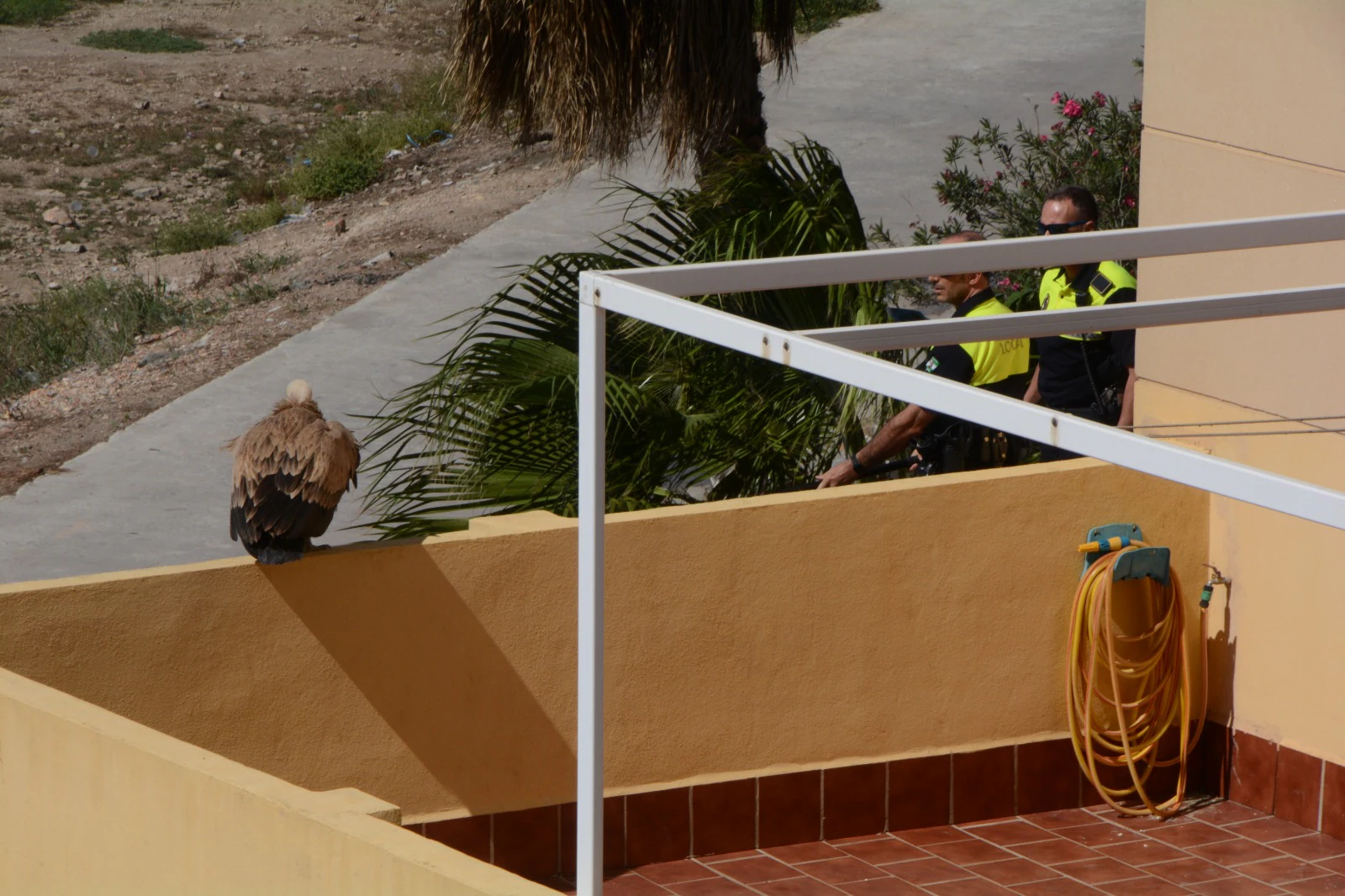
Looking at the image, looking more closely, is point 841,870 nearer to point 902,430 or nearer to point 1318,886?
point 1318,886

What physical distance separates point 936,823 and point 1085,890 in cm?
73

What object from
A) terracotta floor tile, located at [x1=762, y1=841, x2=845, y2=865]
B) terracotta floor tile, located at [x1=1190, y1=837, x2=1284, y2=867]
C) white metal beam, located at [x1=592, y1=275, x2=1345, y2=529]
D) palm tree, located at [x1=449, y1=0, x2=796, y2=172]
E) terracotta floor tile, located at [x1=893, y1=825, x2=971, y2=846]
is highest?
palm tree, located at [x1=449, y1=0, x2=796, y2=172]

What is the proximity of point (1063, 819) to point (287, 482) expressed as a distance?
3.15 metres

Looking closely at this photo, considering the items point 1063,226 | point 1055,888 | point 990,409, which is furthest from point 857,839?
point 990,409

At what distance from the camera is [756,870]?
616 cm

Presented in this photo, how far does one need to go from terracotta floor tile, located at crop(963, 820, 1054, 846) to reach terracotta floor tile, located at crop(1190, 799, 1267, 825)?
0.59m

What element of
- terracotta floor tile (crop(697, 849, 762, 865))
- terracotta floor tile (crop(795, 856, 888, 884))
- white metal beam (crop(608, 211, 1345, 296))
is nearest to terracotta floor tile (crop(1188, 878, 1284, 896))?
terracotta floor tile (crop(795, 856, 888, 884))

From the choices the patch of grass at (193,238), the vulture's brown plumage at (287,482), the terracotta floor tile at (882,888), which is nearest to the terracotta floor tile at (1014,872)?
the terracotta floor tile at (882,888)

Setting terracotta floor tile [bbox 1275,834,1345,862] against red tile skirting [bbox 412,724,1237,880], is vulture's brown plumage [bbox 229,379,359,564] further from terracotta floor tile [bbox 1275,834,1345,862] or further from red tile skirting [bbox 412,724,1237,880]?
terracotta floor tile [bbox 1275,834,1345,862]

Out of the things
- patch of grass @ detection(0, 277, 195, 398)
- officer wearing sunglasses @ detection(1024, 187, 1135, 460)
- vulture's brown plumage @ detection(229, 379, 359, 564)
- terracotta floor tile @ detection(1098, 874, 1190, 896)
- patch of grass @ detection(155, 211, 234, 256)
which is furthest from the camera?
patch of grass @ detection(155, 211, 234, 256)

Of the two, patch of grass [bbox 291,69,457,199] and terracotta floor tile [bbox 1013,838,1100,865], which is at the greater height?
patch of grass [bbox 291,69,457,199]

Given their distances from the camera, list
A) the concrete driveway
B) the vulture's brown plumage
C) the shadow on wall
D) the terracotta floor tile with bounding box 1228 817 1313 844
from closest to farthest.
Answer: the vulture's brown plumage → the shadow on wall → the terracotta floor tile with bounding box 1228 817 1313 844 → the concrete driveway

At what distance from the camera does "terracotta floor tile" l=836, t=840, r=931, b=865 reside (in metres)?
6.25

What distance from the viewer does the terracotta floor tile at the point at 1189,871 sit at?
601cm
